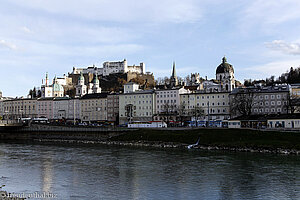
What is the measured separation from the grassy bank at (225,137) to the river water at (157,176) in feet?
17.8

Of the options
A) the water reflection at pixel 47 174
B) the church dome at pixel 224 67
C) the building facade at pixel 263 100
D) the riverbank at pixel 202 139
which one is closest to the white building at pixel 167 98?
the building facade at pixel 263 100

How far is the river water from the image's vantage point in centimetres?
2438

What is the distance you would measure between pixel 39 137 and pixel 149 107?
30.2 m

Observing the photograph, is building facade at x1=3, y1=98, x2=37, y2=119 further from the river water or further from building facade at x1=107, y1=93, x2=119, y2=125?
the river water

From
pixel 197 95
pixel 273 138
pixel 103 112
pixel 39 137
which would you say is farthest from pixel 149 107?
pixel 273 138

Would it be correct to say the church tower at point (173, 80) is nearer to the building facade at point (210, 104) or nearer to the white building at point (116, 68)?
Answer: the building facade at point (210, 104)

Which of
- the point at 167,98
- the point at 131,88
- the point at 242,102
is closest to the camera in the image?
the point at 242,102

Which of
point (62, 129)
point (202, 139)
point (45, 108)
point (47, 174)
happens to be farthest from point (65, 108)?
point (47, 174)

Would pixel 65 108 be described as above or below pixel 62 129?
above

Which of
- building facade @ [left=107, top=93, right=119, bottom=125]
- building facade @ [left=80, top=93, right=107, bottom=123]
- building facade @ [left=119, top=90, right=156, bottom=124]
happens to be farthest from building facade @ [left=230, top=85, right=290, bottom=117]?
building facade @ [left=80, top=93, right=107, bottom=123]

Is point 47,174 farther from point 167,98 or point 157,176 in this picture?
point 167,98

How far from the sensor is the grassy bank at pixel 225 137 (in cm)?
4794

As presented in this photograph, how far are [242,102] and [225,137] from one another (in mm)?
21089

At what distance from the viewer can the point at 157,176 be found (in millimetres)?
30641
